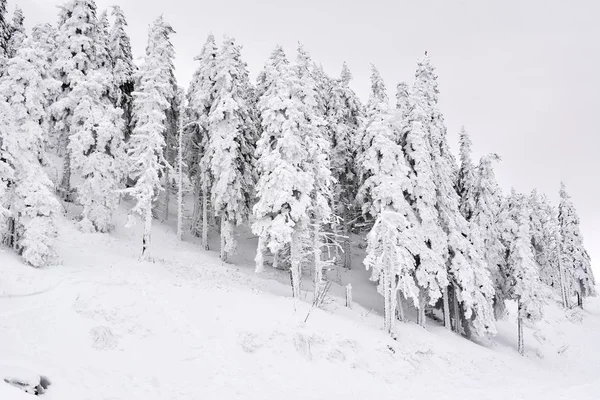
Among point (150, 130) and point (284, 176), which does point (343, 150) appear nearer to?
point (284, 176)

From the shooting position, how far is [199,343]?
15.4m

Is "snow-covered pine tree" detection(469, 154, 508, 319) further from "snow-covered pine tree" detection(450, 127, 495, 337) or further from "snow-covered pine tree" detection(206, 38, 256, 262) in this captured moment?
"snow-covered pine tree" detection(206, 38, 256, 262)

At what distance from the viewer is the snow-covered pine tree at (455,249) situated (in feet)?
91.9

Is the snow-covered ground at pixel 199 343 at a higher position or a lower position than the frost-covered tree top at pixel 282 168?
lower

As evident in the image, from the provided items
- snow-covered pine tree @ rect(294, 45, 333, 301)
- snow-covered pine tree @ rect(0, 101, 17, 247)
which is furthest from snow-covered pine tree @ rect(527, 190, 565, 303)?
snow-covered pine tree @ rect(0, 101, 17, 247)

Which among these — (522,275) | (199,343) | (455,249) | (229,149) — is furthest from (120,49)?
(522,275)

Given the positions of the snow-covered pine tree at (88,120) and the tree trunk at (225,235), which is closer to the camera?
the snow-covered pine tree at (88,120)

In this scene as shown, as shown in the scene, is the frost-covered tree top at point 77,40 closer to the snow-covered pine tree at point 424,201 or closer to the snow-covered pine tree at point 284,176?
the snow-covered pine tree at point 284,176

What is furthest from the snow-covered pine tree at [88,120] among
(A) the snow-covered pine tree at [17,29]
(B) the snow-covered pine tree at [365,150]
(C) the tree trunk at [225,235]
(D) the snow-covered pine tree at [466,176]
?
(D) the snow-covered pine tree at [466,176]

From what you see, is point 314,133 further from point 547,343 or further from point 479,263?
point 547,343

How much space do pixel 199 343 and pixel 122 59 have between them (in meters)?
31.9

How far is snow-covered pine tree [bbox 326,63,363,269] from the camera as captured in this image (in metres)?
36.6

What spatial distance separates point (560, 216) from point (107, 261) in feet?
207

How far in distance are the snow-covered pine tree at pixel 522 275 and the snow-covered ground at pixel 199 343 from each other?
6.20 m
